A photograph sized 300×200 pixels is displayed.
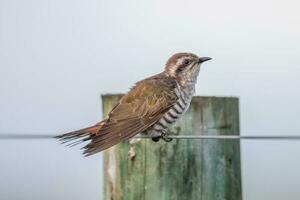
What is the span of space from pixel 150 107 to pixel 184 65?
37.9 inches

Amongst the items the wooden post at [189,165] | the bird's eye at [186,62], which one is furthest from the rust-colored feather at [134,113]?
the wooden post at [189,165]

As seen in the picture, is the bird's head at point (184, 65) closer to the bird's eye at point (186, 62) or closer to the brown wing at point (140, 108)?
the bird's eye at point (186, 62)

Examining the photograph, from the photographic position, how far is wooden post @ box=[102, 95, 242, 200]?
3.79 meters

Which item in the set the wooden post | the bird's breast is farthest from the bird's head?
the wooden post

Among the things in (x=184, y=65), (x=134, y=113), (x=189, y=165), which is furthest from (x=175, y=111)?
(x=189, y=165)

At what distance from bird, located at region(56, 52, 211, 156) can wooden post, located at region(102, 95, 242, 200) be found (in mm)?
497

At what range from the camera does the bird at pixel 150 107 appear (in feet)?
16.1

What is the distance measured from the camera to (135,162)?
3.86m

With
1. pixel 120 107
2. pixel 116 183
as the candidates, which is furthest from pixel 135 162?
pixel 120 107

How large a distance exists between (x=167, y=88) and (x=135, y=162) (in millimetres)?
2285

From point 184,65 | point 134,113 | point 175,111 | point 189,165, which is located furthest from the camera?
point 184,65

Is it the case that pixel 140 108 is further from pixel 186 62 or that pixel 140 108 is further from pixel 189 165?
pixel 189 165

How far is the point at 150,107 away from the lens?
230 inches

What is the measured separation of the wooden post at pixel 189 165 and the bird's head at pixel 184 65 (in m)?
2.49
